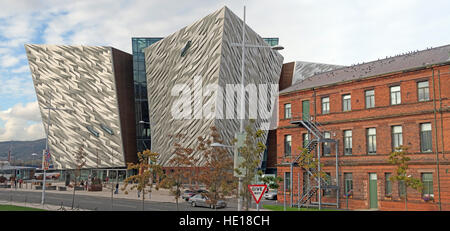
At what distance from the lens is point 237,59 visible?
70.7 metres

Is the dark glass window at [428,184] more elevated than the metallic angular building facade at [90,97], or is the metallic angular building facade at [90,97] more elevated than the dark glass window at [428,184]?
the metallic angular building facade at [90,97]

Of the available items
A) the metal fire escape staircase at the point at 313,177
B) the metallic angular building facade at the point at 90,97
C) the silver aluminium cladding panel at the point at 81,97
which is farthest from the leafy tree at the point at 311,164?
the silver aluminium cladding panel at the point at 81,97

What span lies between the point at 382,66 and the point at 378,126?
6169 millimetres

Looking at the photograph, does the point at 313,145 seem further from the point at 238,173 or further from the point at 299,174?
the point at 238,173

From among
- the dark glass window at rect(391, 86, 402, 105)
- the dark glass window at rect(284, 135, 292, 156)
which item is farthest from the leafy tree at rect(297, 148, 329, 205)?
the dark glass window at rect(391, 86, 402, 105)

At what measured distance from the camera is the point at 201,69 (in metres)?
69.8

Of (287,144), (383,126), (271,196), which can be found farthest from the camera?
(271,196)

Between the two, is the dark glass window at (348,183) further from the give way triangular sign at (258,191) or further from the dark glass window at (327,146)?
the give way triangular sign at (258,191)

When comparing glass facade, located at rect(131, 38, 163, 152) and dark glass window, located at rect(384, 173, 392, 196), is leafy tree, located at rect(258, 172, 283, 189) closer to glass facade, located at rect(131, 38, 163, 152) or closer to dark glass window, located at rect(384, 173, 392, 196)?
dark glass window, located at rect(384, 173, 392, 196)

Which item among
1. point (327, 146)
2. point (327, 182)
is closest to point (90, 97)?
point (327, 146)

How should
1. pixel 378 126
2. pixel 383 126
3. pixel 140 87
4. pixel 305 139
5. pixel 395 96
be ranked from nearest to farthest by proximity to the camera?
pixel 395 96
pixel 383 126
pixel 378 126
pixel 305 139
pixel 140 87

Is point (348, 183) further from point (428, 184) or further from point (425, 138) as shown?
point (425, 138)

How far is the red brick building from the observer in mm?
33781

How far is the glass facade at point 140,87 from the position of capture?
8556 cm
